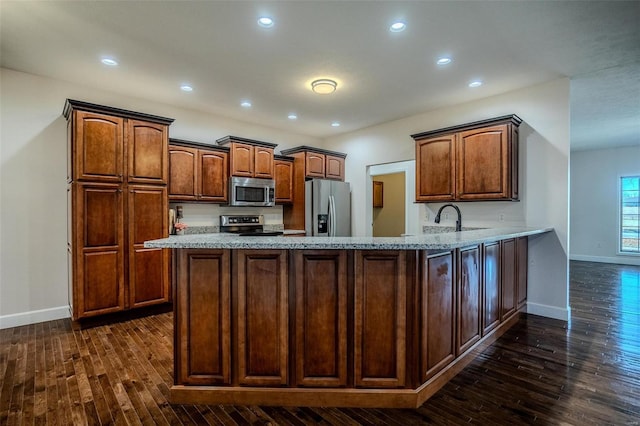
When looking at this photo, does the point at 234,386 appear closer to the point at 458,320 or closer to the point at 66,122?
the point at 458,320

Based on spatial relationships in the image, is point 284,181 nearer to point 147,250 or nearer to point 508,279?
point 147,250

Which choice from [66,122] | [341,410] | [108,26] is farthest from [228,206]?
[341,410]

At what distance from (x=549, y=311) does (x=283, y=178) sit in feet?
14.2

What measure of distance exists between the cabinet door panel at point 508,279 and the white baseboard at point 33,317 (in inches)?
198

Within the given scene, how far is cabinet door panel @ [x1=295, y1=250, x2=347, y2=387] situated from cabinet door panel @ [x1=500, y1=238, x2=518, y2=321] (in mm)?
2107

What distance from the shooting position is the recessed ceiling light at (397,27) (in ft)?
8.76

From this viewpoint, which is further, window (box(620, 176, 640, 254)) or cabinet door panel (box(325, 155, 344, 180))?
window (box(620, 176, 640, 254))

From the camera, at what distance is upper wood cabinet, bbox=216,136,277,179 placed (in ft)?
16.2

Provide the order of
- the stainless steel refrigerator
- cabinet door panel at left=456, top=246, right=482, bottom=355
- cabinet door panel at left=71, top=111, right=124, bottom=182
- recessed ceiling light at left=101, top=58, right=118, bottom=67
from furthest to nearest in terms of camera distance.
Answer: the stainless steel refrigerator → cabinet door panel at left=71, top=111, right=124, bottom=182 → recessed ceiling light at left=101, top=58, right=118, bottom=67 → cabinet door panel at left=456, top=246, right=482, bottom=355

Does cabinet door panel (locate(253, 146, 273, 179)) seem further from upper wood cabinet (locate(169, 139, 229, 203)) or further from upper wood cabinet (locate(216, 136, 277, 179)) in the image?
upper wood cabinet (locate(169, 139, 229, 203))

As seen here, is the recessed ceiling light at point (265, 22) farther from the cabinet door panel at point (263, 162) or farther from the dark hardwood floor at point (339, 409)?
the dark hardwood floor at point (339, 409)

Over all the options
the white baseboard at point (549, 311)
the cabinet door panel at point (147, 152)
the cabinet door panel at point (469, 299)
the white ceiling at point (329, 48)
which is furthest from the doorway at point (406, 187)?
the cabinet door panel at point (147, 152)

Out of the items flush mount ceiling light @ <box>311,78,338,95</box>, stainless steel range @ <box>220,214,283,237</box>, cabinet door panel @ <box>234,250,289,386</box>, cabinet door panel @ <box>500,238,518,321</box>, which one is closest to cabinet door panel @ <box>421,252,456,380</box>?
cabinet door panel @ <box>234,250,289,386</box>

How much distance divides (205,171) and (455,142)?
357 centimetres
